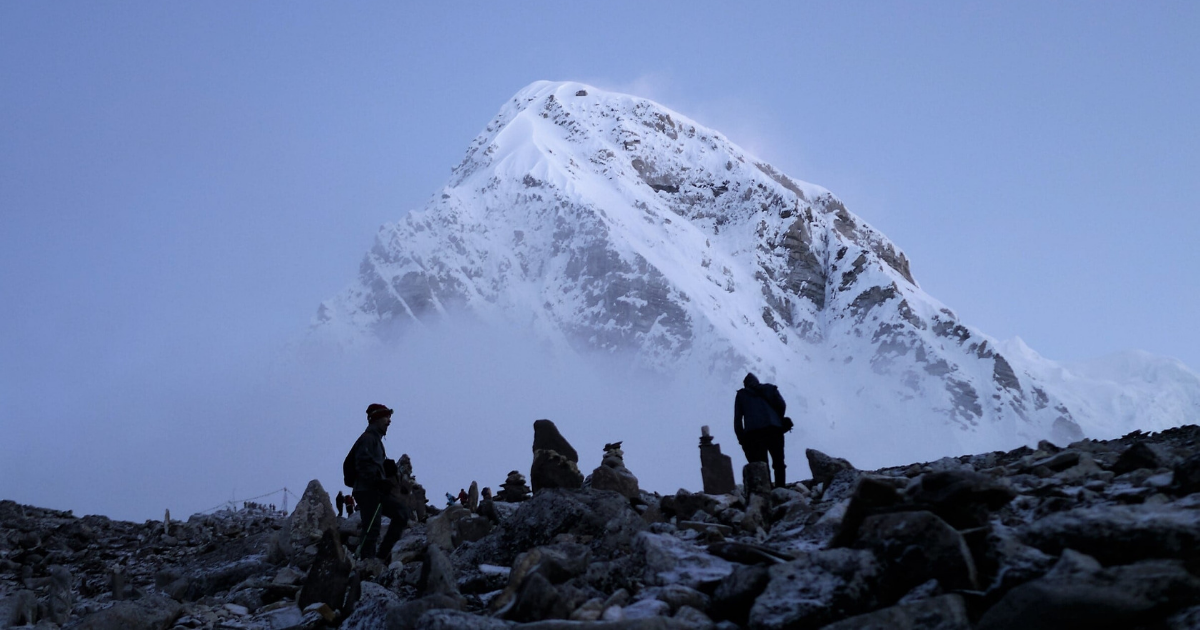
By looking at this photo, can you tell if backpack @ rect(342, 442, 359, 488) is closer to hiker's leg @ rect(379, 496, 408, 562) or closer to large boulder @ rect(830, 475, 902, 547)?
hiker's leg @ rect(379, 496, 408, 562)

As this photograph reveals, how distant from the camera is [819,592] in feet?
11.1

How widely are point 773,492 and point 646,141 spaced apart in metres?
139

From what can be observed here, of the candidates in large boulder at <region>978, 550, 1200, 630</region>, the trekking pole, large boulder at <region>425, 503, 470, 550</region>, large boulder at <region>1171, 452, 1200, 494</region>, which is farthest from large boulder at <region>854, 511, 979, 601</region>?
the trekking pole

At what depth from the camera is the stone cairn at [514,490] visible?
10.7 meters

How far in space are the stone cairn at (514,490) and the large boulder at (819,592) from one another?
7150 millimetres

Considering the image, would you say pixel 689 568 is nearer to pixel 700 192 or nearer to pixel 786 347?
pixel 786 347

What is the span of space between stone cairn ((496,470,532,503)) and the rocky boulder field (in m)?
2.12

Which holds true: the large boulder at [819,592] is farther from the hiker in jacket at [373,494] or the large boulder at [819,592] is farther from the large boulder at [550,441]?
the large boulder at [550,441]

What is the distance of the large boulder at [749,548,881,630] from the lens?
10.9ft

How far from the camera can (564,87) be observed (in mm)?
158500

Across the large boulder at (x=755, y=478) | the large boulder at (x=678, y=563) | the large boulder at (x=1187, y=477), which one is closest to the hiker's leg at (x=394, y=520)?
the large boulder at (x=755, y=478)

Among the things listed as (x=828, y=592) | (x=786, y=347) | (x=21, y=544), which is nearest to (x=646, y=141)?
(x=786, y=347)

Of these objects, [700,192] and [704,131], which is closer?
[700,192]

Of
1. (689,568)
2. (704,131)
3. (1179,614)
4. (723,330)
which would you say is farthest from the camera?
(704,131)
